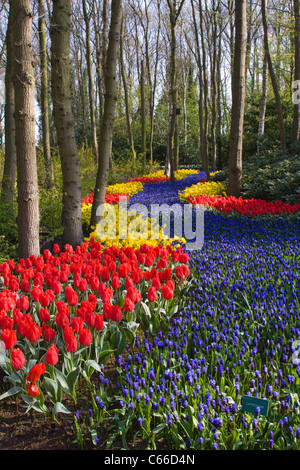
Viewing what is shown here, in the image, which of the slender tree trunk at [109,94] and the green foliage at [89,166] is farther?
the green foliage at [89,166]

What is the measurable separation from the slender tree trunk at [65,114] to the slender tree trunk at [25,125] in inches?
44.0

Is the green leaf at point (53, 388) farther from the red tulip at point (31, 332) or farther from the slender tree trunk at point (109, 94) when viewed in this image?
the slender tree trunk at point (109, 94)

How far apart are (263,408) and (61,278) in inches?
73.8

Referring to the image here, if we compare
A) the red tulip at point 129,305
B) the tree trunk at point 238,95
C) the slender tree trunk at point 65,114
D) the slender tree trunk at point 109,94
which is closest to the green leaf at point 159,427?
the red tulip at point 129,305

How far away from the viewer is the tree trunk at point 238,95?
7902 mm

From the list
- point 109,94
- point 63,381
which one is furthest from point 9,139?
point 63,381

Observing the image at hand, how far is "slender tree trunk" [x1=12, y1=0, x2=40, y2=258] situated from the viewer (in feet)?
12.6

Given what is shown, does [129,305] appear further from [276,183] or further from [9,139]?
[276,183]

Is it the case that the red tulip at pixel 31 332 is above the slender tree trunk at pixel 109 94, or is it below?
below

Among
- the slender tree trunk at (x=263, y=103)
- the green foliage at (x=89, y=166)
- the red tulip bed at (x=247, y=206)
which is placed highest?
the slender tree trunk at (x=263, y=103)

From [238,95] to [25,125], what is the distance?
5513 mm

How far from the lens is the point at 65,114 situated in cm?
522

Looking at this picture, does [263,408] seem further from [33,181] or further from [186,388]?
[33,181]
